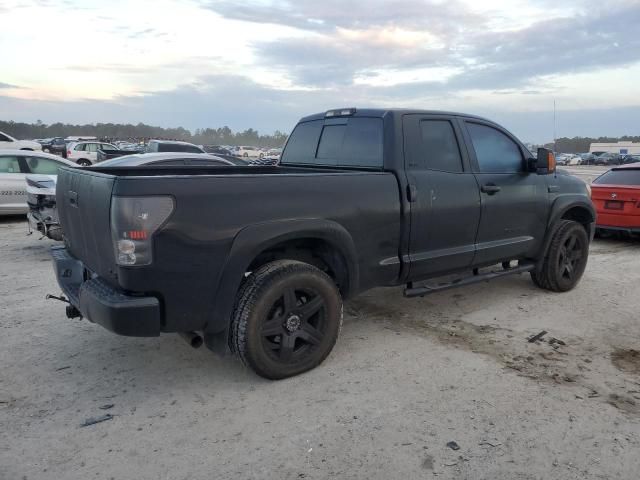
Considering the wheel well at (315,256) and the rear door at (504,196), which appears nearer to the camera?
the wheel well at (315,256)

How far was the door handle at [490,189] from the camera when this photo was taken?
496 centimetres

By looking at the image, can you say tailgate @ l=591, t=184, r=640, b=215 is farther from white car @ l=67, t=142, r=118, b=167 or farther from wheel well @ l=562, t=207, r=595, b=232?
white car @ l=67, t=142, r=118, b=167

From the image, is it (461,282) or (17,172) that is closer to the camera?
(461,282)

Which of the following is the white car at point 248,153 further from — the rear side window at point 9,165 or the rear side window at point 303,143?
the rear side window at point 303,143

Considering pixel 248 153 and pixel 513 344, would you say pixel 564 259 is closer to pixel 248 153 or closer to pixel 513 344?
pixel 513 344

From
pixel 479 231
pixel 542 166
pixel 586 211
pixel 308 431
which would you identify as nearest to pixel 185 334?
pixel 308 431

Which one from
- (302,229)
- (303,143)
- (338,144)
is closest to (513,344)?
(302,229)

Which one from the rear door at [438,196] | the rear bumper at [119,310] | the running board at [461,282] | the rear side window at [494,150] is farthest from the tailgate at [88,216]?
the rear side window at [494,150]

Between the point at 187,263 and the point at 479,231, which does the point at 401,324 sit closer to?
the point at 479,231

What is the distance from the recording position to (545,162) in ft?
17.7

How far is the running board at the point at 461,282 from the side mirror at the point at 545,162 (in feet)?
3.35

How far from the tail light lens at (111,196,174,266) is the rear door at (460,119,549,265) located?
3.04 m

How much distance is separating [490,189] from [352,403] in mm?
2572

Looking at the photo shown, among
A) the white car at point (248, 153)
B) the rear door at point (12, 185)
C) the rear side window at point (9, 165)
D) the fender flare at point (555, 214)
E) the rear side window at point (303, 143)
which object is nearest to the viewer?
the rear side window at point (303, 143)
